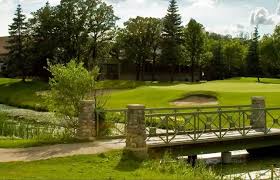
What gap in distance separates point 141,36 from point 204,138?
54.5 m

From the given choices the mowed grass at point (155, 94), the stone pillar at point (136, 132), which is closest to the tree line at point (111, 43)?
the mowed grass at point (155, 94)

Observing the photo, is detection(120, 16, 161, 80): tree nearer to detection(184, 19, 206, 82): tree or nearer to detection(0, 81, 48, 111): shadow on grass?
detection(184, 19, 206, 82): tree

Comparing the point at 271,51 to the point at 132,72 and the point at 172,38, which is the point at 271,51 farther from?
the point at 132,72

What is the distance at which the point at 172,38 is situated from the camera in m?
72.9

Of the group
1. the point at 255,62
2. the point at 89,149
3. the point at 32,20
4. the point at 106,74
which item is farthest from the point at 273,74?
the point at 89,149

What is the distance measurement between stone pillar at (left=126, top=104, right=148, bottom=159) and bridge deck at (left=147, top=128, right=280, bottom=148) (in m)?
0.93

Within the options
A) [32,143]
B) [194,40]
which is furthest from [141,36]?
[32,143]

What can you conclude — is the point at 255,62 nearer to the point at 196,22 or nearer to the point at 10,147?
the point at 196,22

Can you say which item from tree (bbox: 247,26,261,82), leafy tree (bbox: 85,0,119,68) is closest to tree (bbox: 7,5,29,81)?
leafy tree (bbox: 85,0,119,68)

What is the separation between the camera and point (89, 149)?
1833cm

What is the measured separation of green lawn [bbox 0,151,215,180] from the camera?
47.2ft

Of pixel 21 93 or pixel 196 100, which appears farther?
pixel 21 93

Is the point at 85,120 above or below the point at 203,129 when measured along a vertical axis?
above

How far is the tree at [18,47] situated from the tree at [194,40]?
25643 mm
